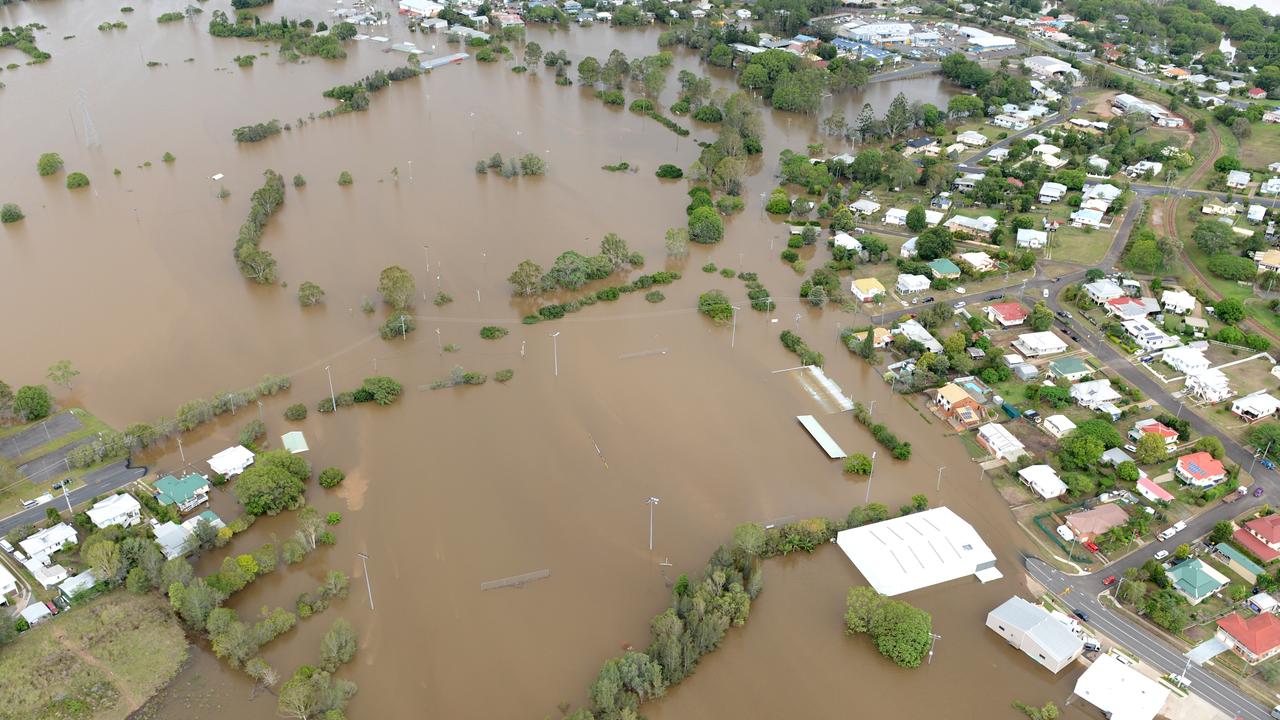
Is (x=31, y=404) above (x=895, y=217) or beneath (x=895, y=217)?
beneath

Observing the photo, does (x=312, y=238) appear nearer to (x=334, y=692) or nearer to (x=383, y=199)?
(x=383, y=199)

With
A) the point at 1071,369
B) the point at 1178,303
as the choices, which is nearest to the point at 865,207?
the point at 1178,303

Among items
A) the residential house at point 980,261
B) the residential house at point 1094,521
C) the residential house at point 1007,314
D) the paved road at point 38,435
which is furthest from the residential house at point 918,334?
the paved road at point 38,435

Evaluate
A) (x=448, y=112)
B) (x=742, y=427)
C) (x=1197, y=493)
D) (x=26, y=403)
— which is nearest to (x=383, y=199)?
(x=448, y=112)

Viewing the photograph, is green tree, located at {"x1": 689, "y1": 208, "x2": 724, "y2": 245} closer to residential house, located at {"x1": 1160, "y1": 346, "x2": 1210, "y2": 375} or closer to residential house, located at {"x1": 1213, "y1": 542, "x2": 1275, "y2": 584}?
residential house, located at {"x1": 1160, "y1": 346, "x2": 1210, "y2": 375}

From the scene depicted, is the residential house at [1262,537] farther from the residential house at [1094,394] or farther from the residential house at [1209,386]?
the residential house at [1209,386]

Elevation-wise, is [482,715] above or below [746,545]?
below

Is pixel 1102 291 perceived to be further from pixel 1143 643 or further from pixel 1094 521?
pixel 1143 643

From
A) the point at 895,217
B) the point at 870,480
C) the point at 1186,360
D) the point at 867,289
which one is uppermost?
the point at 895,217
